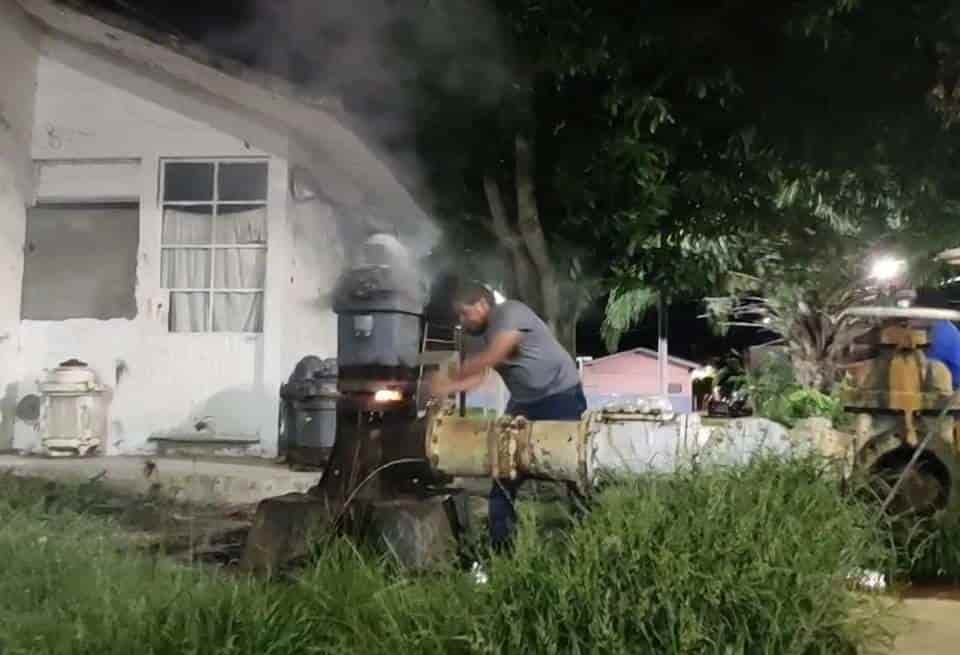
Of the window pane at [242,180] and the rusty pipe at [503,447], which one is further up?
the window pane at [242,180]

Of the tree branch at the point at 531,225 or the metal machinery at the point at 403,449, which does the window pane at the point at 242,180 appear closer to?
the tree branch at the point at 531,225

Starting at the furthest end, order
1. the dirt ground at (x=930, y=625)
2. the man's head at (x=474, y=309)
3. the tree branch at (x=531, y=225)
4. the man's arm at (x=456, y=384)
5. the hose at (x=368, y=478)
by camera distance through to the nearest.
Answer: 1. the tree branch at (x=531, y=225)
2. the man's head at (x=474, y=309)
3. the man's arm at (x=456, y=384)
4. the hose at (x=368, y=478)
5. the dirt ground at (x=930, y=625)

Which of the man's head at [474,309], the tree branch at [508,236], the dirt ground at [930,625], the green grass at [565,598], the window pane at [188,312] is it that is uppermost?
the tree branch at [508,236]

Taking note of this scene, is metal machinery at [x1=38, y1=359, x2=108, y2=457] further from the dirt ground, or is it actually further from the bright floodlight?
the bright floodlight

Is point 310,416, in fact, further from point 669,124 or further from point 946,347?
point 946,347

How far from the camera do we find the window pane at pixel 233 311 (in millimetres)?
8070

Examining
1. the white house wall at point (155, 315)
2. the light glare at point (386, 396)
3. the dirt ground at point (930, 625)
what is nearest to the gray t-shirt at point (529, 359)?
the light glare at point (386, 396)

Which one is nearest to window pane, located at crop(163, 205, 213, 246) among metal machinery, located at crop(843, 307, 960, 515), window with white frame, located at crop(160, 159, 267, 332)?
window with white frame, located at crop(160, 159, 267, 332)

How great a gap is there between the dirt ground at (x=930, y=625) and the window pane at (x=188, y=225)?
6163 mm

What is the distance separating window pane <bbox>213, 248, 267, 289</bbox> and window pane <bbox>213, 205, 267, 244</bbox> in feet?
0.30

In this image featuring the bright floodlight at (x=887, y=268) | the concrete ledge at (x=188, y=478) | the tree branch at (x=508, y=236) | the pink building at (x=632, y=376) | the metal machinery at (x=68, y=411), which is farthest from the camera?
the pink building at (x=632, y=376)

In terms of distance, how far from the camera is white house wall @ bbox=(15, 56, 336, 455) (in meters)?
7.90

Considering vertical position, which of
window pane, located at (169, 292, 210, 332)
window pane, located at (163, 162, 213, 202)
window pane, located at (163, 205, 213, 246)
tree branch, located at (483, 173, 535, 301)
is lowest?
window pane, located at (169, 292, 210, 332)

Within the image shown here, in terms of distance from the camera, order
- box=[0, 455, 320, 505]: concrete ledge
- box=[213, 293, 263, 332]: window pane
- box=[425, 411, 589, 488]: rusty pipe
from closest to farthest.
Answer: box=[425, 411, 589, 488]: rusty pipe < box=[0, 455, 320, 505]: concrete ledge < box=[213, 293, 263, 332]: window pane
